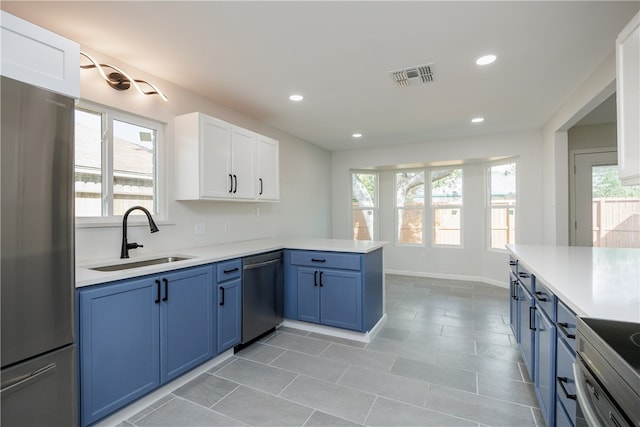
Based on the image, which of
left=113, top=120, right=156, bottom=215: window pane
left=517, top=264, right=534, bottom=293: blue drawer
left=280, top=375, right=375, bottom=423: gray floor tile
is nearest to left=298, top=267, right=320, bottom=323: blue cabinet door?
left=280, top=375, right=375, bottom=423: gray floor tile

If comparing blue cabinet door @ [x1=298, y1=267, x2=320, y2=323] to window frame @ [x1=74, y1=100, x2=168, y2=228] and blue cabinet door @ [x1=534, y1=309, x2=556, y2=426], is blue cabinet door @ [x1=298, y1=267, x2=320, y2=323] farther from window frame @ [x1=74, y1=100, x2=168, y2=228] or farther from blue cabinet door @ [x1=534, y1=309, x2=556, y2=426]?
blue cabinet door @ [x1=534, y1=309, x2=556, y2=426]

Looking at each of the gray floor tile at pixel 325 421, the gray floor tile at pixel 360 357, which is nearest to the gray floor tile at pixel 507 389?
the gray floor tile at pixel 360 357

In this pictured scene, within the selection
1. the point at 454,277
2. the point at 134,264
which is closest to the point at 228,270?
Answer: the point at 134,264

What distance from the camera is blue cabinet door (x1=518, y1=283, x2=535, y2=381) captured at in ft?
6.37

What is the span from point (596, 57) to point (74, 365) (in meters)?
4.09

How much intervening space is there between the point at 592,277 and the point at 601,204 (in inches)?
145

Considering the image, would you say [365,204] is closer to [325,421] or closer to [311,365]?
[311,365]

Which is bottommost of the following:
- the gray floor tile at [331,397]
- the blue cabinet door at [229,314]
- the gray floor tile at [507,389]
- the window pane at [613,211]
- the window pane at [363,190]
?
the gray floor tile at [331,397]

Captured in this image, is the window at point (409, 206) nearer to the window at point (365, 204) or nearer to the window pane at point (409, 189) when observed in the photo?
the window pane at point (409, 189)

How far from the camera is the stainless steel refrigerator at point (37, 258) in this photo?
1158mm

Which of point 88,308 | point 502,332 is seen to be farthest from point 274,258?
point 502,332

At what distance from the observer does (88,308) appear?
1612mm

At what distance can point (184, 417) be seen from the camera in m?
1.85

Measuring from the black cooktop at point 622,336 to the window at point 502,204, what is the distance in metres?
4.52
